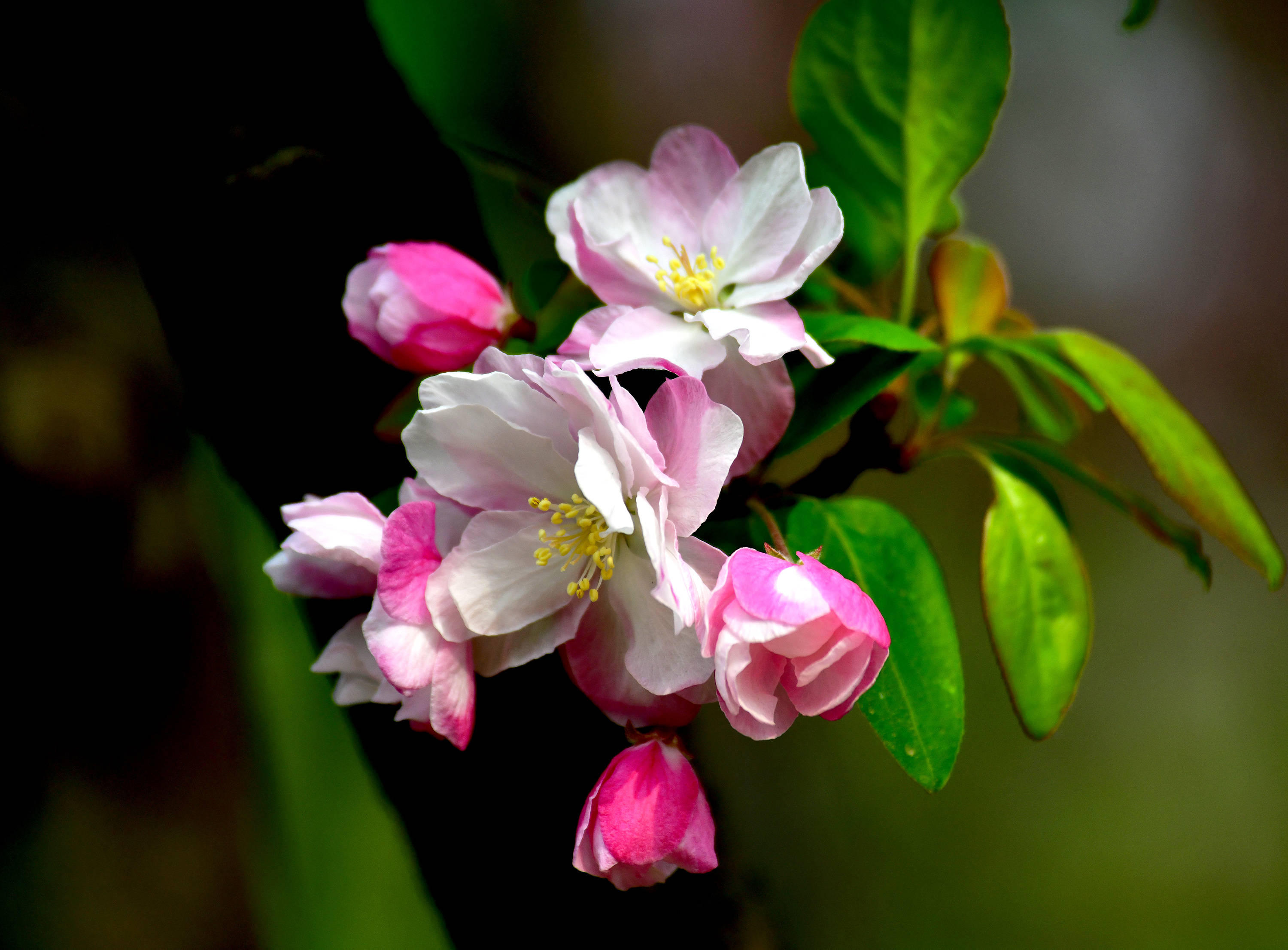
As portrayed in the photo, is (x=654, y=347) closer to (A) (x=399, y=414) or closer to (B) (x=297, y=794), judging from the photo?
(A) (x=399, y=414)

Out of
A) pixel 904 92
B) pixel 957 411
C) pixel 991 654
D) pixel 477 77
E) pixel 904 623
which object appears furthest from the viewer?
pixel 477 77

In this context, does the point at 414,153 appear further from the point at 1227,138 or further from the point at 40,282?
the point at 1227,138

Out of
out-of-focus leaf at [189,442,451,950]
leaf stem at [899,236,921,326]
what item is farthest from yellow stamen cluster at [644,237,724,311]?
out-of-focus leaf at [189,442,451,950]

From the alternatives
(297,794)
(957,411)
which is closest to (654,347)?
(957,411)

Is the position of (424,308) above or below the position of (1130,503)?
above

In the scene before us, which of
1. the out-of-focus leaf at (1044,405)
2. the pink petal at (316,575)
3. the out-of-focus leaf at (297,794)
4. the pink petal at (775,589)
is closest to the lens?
the pink petal at (775,589)

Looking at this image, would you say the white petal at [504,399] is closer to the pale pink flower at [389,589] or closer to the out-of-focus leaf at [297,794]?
the pale pink flower at [389,589]

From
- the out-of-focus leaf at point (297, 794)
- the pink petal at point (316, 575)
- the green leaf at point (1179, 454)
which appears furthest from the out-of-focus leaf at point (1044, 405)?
the out-of-focus leaf at point (297, 794)
